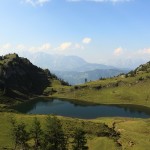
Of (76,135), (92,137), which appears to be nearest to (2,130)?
(92,137)

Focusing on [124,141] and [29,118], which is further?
[29,118]

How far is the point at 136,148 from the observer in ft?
402

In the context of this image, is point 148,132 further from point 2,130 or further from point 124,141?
point 2,130

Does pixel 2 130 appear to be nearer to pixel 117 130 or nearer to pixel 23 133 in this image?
pixel 23 133

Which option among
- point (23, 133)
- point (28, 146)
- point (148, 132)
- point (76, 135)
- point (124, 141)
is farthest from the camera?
point (148, 132)

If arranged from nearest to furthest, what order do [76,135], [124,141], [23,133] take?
[76,135] → [23,133] → [124,141]

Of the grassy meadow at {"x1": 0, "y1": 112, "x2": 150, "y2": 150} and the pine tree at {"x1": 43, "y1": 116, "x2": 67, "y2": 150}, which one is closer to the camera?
the pine tree at {"x1": 43, "y1": 116, "x2": 67, "y2": 150}

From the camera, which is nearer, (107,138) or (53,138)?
(53,138)

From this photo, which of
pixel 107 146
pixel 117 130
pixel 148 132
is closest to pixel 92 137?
pixel 107 146

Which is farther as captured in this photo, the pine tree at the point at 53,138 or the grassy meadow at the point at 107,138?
the grassy meadow at the point at 107,138

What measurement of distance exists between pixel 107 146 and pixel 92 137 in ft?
43.3

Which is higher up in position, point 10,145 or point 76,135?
point 76,135

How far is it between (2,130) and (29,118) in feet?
58.9

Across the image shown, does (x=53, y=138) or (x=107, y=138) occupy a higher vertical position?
(x=53, y=138)
